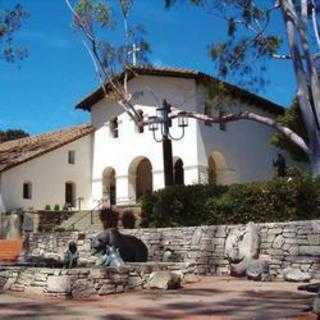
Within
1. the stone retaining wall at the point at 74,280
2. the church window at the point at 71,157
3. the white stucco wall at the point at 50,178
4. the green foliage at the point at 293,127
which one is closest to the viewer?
the stone retaining wall at the point at 74,280

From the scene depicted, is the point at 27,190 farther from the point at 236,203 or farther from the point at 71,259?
the point at 71,259

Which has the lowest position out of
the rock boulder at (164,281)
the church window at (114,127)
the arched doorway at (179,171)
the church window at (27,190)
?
the rock boulder at (164,281)

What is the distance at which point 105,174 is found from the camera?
130 feet

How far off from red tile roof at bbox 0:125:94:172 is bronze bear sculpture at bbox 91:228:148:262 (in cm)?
1877

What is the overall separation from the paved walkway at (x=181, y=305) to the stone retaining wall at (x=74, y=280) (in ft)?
1.32

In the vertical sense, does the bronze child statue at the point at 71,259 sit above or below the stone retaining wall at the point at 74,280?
above

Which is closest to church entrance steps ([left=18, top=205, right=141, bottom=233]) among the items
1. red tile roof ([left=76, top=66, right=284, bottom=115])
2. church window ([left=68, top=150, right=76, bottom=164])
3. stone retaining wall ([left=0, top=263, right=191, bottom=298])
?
church window ([left=68, top=150, right=76, bottom=164])

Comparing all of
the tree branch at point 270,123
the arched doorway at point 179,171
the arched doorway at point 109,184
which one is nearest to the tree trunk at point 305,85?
the tree branch at point 270,123

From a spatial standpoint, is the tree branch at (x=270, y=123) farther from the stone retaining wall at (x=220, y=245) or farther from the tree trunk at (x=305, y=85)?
the stone retaining wall at (x=220, y=245)

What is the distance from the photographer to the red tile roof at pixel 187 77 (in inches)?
1300

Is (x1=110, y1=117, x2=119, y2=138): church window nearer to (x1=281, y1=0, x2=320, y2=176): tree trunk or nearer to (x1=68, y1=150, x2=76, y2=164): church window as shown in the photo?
(x1=68, y1=150, x2=76, y2=164): church window

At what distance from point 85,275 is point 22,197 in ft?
74.8

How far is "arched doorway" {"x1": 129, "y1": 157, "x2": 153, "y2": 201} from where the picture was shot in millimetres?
37969

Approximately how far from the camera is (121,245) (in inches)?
676
